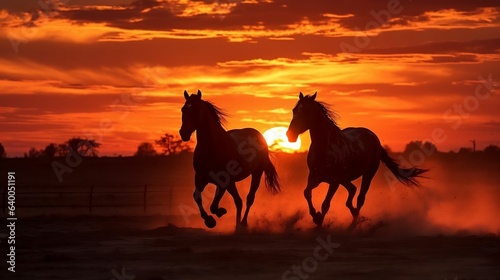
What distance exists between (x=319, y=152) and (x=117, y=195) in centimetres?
3155

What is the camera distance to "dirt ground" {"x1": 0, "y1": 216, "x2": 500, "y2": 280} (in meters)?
12.7

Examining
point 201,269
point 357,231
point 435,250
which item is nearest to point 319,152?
point 357,231

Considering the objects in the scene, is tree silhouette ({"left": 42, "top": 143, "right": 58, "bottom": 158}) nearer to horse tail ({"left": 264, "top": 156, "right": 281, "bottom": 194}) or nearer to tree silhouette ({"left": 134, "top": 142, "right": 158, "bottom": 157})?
tree silhouette ({"left": 134, "top": 142, "right": 158, "bottom": 157})

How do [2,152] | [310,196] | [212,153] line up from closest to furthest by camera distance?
1. [310,196]
2. [212,153]
3. [2,152]

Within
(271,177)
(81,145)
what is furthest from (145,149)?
(271,177)

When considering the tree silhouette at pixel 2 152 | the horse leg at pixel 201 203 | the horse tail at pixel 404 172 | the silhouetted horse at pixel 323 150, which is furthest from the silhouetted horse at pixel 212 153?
the tree silhouette at pixel 2 152

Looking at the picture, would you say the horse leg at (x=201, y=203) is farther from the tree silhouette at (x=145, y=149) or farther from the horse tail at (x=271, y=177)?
the tree silhouette at (x=145, y=149)

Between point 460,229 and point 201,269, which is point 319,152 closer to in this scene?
point 460,229

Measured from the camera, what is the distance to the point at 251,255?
1462 cm

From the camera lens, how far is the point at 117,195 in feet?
160

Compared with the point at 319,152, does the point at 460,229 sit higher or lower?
lower

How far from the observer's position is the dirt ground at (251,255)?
12695mm

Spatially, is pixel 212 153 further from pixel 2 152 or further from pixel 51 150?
pixel 51 150

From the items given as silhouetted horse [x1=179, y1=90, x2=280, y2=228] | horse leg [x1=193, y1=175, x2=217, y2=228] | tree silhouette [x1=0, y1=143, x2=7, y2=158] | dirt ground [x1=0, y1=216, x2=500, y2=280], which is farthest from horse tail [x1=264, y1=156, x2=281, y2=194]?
tree silhouette [x1=0, y1=143, x2=7, y2=158]
